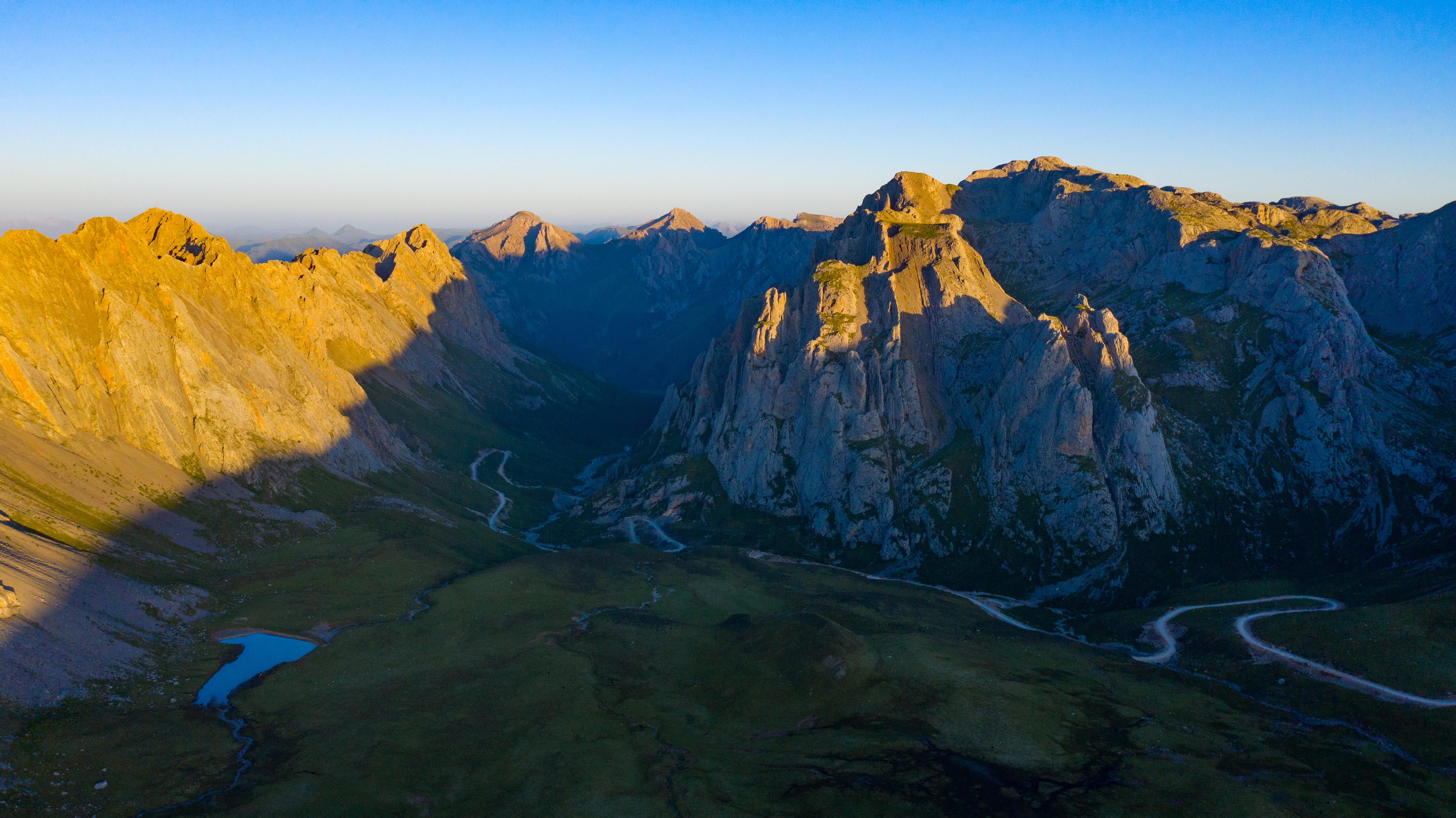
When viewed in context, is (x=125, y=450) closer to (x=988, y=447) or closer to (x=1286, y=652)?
(x=988, y=447)

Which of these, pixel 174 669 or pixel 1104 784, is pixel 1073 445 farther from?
pixel 174 669

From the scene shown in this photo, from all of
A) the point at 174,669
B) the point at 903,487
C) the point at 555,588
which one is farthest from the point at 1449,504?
the point at 174,669

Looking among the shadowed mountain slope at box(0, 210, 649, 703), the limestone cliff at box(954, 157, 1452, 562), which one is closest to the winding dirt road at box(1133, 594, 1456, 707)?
the limestone cliff at box(954, 157, 1452, 562)

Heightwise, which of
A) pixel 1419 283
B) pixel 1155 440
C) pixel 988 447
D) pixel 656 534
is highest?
pixel 1419 283

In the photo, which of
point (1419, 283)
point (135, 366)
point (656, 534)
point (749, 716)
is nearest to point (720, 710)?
point (749, 716)

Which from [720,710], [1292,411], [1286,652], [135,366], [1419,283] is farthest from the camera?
[1419,283]

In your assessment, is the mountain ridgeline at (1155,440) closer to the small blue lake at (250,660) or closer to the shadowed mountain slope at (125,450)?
the shadowed mountain slope at (125,450)

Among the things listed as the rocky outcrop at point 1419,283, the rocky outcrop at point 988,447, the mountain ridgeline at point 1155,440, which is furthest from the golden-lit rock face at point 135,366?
the rocky outcrop at point 1419,283
